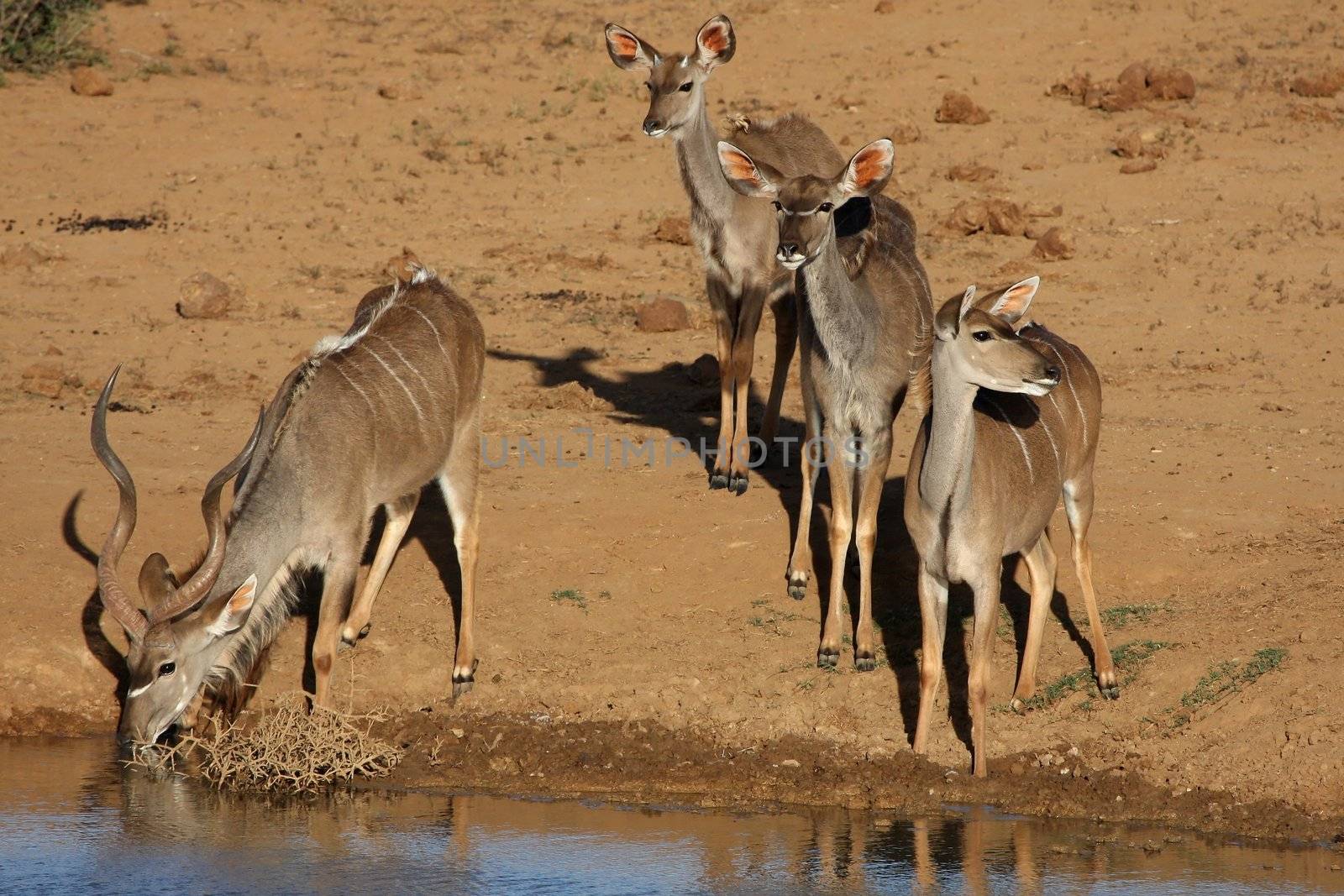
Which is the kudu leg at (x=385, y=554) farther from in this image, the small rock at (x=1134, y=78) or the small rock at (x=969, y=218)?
the small rock at (x=1134, y=78)

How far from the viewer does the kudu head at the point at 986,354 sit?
19.3 feet

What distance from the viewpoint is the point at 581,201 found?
45.3 ft

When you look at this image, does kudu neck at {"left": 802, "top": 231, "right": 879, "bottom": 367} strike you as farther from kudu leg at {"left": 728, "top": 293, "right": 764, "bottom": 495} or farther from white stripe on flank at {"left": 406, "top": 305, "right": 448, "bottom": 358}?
white stripe on flank at {"left": 406, "top": 305, "right": 448, "bottom": 358}

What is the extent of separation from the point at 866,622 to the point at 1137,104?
9.54m

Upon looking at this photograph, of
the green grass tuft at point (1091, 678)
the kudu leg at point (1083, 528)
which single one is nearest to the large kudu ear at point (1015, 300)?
the kudu leg at point (1083, 528)

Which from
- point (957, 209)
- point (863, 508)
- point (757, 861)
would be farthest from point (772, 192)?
point (957, 209)

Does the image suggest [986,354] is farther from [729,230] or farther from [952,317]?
[729,230]

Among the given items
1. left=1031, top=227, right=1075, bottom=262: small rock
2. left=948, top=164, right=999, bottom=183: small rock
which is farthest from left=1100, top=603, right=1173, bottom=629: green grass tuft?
left=948, top=164, right=999, bottom=183: small rock

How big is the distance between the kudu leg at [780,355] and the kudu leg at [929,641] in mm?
2762

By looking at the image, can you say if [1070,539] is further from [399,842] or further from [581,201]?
[581,201]

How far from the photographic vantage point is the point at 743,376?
8.80m

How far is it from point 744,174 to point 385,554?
7.53ft

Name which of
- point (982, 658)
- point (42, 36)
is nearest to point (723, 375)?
point (982, 658)

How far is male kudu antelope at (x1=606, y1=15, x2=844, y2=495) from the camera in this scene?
877cm
